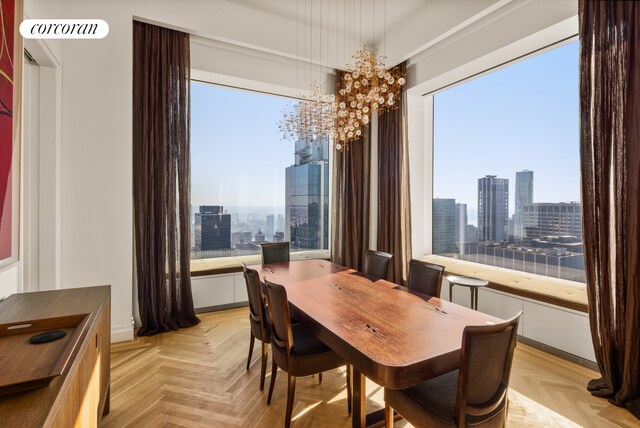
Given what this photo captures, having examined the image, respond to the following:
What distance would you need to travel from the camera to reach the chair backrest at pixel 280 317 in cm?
190

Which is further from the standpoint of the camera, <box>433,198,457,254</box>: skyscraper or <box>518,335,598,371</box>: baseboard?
<box>433,198,457,254</box>: skyscraper

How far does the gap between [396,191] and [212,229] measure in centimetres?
273

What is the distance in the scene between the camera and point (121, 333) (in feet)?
10.7

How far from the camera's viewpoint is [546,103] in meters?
3.38

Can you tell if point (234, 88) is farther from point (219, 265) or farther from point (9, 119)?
point (9, 119)

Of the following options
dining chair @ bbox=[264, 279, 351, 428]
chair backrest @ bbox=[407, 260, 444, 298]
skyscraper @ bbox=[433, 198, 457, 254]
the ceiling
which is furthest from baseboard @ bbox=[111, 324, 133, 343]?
skyscraper @ bbox=[433, 198, 457, 254]

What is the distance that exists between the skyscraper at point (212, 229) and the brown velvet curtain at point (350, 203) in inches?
65.7

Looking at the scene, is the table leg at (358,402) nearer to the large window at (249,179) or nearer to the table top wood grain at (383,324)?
the table top wood grain at (383,324)

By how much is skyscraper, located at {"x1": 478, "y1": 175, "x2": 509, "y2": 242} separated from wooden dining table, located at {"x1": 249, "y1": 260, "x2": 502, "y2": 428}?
2.09 m

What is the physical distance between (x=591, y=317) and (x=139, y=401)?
3.51 metres

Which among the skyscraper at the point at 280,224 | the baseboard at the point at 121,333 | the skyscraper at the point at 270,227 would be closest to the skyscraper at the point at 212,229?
the skyscraper at the point at 270,227

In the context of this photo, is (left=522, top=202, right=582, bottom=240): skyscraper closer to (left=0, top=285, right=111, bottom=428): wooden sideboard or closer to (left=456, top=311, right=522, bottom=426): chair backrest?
(left=456, top=311, right=522, bottom=426): chair backrest

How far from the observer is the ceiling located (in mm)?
3762

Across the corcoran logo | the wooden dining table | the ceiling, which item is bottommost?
the wooden dining table
